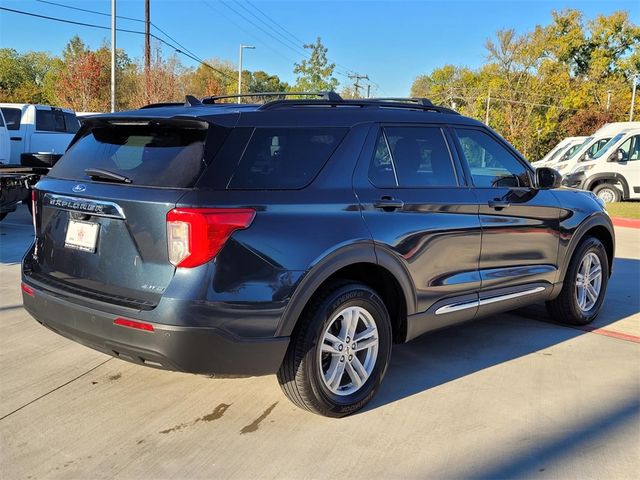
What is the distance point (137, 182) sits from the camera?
304 cm

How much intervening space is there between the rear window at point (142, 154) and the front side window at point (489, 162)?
6.98ft

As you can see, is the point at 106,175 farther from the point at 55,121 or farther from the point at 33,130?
the point at 55,121

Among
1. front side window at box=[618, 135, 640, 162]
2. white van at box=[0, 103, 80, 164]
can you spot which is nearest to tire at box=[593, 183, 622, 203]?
front side window at box=[618, 135, 640, 162]

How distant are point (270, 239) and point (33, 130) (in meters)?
14.1

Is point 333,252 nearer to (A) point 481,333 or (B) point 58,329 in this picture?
(B) point 58,329

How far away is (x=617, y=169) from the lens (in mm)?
17078

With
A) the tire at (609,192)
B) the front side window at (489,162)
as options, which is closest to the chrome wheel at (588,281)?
the front side window at (489,162)

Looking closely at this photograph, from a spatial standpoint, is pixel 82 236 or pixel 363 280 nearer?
pixel 82 236

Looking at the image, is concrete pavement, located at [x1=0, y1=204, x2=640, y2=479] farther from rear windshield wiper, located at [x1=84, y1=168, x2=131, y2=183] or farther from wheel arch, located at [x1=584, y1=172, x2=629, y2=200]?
wheel arch, located at [x1=584, y1=172, x2=629, y2=200]

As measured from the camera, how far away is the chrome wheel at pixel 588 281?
532 centimetres

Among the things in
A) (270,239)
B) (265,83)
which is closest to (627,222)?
(270,239)

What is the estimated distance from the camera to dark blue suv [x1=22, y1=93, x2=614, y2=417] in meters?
2.84

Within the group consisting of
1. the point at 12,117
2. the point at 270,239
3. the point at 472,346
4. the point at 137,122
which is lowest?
the point at 472,346

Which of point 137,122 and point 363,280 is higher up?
point 137,122
